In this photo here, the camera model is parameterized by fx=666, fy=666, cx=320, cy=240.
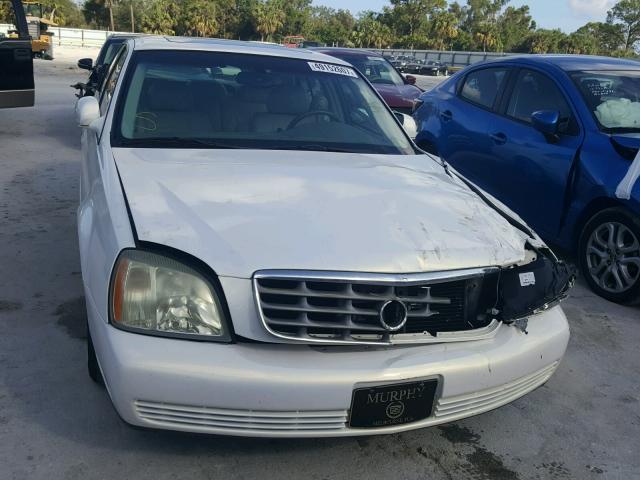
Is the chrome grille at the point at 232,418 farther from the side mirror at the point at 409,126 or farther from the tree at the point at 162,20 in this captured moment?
the tree at the point at 162,20

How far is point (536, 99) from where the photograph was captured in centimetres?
555

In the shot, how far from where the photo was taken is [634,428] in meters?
3.07

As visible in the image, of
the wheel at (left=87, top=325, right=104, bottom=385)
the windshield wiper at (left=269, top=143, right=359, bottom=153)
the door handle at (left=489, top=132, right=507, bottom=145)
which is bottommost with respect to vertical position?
the wheel at (left=87, top=325, right=104, bottom=385)

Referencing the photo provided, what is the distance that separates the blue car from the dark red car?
4606 millimetres

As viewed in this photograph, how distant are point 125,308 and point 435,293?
113cm

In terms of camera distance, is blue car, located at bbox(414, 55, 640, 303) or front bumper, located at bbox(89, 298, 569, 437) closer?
front bumper, located at bbox(89, 298, 569, 437)

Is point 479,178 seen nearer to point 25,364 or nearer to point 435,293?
point 435,293

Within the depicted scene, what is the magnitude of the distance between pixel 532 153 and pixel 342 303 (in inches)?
135

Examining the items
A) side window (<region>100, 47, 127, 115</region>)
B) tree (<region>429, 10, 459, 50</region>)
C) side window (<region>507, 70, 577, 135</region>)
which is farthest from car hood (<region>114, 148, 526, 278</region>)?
tree (<region>429, 10, 459, 50</region>)

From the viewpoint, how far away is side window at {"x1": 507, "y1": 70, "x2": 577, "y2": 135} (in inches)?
202

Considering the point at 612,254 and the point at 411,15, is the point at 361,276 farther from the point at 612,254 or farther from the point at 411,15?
the point at 411,15

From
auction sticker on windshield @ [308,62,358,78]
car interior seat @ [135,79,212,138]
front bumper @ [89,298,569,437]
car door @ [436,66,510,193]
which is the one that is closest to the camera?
front bumper @ [89,298,569,437]

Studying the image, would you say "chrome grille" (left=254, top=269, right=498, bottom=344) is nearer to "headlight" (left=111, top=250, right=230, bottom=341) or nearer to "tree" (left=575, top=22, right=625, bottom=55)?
"headlight" (left=111, top=250, right=230, bottom=341)

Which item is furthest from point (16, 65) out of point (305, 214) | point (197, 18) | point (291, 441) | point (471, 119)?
point (197, 18)
